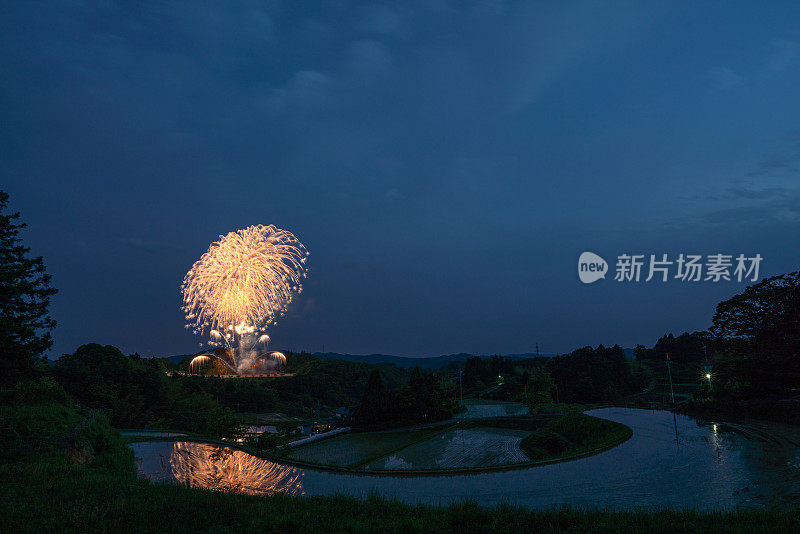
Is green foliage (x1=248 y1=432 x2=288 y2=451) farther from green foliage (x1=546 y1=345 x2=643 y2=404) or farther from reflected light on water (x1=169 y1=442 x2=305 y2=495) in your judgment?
green foliage (x1=546 y1=345 x2=643 y2=404)

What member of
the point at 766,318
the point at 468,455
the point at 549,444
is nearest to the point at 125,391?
the point at 468,455

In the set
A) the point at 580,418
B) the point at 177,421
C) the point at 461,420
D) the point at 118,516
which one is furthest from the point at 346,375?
the point at 118,516

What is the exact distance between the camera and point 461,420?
→ 1889 inches

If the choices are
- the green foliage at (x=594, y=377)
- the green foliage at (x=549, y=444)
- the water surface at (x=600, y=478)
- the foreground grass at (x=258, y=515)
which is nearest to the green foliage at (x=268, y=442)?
the water surface at (x=600, y=478)

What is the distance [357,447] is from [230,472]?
14.3 m

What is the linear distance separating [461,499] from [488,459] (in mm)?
13179

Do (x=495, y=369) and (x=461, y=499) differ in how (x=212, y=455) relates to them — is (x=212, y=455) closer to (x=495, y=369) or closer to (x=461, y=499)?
(x=461, y=499)

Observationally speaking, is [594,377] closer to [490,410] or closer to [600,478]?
[490,410]

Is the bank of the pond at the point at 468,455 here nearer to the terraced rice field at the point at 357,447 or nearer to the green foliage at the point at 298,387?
the terraced rice field at the point at 357,447

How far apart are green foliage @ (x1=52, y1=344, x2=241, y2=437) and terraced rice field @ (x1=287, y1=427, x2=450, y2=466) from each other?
12.1 meters

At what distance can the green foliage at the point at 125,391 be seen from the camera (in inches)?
1908

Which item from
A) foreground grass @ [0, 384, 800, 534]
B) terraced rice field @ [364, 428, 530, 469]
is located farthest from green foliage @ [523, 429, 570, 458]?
foreground grass @ [0, 384, 800, 534]

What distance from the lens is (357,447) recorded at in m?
37.7

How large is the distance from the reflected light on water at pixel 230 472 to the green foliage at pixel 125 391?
585 inches
